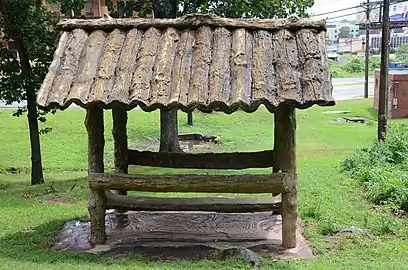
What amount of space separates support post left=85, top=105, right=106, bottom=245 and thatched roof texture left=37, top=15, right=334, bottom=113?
803 mm

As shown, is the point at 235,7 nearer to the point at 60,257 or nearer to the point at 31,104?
the point at 31,104

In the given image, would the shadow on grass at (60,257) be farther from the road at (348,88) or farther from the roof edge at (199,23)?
the road at (348,88)

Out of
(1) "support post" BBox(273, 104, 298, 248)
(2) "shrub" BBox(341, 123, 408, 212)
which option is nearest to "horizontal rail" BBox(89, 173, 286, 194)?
(1) "support post" BBox(273, 104, 298, 248)

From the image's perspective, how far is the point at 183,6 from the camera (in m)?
16.9

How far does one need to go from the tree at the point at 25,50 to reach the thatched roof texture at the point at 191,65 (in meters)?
5.21

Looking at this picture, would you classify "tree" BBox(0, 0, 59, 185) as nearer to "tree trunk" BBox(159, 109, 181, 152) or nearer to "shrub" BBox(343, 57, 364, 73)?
"tree trunk" BBox(159, 109, 181, 152)

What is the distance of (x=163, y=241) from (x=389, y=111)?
2401 cm

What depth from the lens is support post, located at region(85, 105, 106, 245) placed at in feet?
25.2

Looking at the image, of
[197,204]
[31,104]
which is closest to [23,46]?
[31,104]

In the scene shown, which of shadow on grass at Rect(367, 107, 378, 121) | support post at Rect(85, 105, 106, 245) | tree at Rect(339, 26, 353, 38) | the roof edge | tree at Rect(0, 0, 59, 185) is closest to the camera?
the roof edge

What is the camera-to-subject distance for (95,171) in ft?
25.4

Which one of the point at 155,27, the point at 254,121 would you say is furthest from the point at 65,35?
the point at 254,121

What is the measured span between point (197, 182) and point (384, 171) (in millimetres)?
7212

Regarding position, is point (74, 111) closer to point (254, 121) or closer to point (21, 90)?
point (254, 121)
